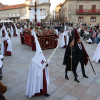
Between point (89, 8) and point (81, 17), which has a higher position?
point (89, 8)

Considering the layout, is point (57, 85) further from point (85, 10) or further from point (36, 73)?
point (85, 10)

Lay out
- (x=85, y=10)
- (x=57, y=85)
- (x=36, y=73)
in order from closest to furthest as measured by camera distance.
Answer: (x=36, y=73)
(x=57, y=85)
(x=85, y=10)

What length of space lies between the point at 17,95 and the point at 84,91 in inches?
87.3

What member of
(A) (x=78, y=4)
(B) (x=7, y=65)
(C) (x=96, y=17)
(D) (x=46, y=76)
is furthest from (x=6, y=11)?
(D) (x=46, y=76)

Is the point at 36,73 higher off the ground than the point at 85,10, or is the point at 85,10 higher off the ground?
the point at 85,10

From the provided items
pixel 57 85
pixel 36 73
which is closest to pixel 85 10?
pixel 57 85

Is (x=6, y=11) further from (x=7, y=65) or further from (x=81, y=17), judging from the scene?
(x=7, y=65)

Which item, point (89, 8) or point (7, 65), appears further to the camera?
point (89, 8)

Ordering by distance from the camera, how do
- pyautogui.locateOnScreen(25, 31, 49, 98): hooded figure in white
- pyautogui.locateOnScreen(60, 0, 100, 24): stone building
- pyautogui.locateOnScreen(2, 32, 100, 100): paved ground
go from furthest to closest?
1. pyautogui.locateOnScreen(60, 0, 100, 24): stone building
2. pyautogui.locateOnScreen(2, 32, 100, 100): paved ground
3. pyautogui.locateOnScreen(25, 31, 49, 98): hooded figure in white

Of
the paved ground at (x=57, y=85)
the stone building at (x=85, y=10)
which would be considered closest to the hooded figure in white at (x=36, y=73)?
the paved ground at (x=57, y=85)

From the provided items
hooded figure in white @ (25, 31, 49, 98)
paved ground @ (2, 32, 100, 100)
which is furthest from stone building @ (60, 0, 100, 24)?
hooded figure in white @ (25, 31, 49, 98)

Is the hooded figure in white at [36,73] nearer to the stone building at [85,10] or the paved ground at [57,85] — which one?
the paved ground at [57,85]

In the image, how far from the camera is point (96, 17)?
33.0 m

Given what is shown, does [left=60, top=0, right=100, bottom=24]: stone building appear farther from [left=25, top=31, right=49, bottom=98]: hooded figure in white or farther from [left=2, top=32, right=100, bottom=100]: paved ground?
[left=25, top=31, right=49, bottom=98]: hooded figure in white
